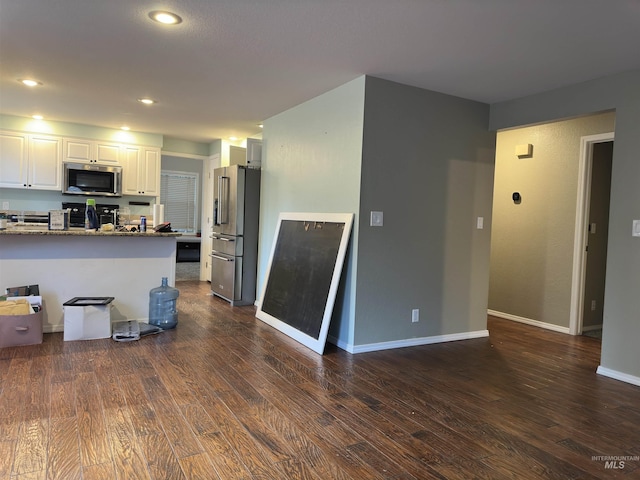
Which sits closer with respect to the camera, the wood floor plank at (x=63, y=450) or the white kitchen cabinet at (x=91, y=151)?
the wood floor plank at (x=63, y=450)

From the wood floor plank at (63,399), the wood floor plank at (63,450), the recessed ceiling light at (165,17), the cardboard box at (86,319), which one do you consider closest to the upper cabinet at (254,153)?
the cardboard box at (86,319)

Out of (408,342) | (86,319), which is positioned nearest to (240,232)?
(86,319)

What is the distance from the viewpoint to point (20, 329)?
355 cm

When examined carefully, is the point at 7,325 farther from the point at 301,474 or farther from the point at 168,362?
the point at 301,474

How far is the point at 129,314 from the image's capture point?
439cm

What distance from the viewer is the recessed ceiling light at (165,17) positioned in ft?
8.64

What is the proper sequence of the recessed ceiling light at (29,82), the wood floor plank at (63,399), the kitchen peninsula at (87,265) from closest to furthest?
the wood floor plank at (63,399) → the kitchen peninsula at (87,265) → the recessed ceiling light at (29,82)

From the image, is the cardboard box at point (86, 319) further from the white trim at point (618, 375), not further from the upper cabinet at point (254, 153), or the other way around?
the white trim at point (618, 375)

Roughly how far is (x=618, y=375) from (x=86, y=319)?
4307 millimetres

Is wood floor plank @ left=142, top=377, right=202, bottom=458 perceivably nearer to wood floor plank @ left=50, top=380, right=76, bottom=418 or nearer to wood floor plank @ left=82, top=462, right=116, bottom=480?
wood floor plank @ left=82, top=462, right=116, bottom=480

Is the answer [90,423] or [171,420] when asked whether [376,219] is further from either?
[90,423]

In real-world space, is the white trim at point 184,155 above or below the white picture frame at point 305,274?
above

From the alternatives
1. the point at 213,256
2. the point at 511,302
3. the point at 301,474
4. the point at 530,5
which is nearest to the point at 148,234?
the point at 213,256

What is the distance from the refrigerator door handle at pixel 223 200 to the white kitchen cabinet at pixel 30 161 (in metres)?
2.34
